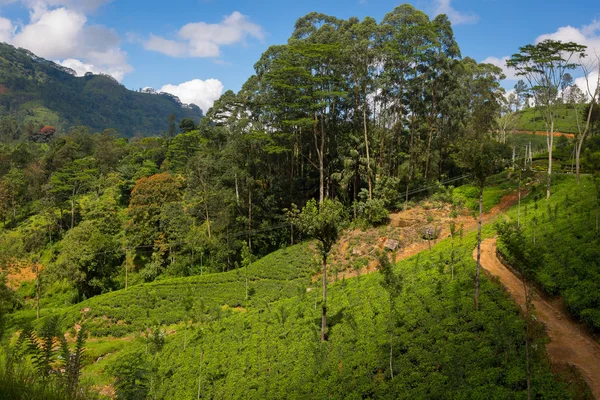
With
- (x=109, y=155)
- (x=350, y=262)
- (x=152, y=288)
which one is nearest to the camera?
(x=350, y=262)

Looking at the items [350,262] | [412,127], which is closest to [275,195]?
[350,262]

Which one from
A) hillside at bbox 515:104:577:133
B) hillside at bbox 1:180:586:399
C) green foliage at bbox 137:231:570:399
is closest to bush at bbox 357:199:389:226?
hillside at bbox 1:180:586:399

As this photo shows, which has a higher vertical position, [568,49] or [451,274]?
[568,49]

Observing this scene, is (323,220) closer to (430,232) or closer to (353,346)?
(353,346)

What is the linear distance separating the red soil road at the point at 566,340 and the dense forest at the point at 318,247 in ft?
1.87

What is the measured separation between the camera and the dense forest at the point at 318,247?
40.8ft

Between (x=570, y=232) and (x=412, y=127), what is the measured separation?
19178 millimetres

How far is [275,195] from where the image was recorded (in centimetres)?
3766

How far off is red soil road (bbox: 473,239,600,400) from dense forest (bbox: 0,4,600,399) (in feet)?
1.87

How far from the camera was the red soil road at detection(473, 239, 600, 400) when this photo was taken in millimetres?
10695

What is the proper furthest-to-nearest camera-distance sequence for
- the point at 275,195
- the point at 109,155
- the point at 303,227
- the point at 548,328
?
1. the point at 109,155
2. the point at 275,195
3. the point at 303,227
4. the point at 548,328

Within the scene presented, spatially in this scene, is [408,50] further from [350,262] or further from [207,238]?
[207,238]

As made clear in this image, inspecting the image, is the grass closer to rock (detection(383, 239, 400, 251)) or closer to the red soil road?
rock (detection(383, 239, 400, 251))

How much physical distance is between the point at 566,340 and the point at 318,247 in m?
8.88
